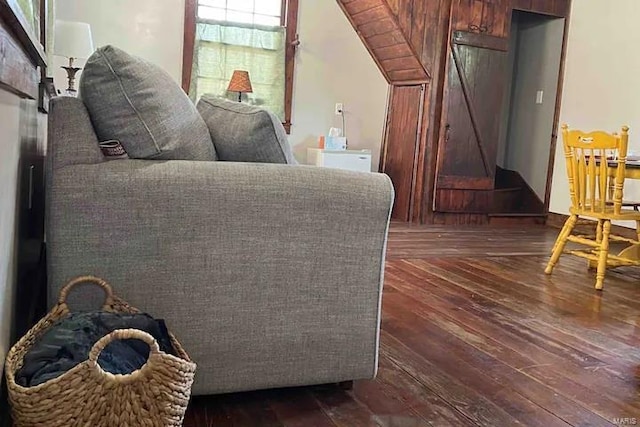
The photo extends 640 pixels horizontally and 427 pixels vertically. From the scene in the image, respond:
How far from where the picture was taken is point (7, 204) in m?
1.29

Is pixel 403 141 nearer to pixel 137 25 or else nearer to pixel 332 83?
pixel 332 83

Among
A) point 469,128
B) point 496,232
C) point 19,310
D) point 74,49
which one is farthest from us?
point 469,128

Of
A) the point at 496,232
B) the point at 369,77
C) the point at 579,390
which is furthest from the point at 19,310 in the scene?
the point at 369,77

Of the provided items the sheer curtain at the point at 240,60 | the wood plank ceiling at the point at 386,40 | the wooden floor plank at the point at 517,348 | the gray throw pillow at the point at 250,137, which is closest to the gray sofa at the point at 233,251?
the gray throw pillow at the point at 250,137

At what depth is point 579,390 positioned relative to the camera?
185 cm

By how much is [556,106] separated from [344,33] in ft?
7.59

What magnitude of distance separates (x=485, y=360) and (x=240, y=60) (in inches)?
186

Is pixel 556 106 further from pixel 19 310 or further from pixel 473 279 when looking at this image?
pixel 19 310

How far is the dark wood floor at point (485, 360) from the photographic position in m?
1.62

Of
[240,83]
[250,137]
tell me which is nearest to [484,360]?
[250,137]

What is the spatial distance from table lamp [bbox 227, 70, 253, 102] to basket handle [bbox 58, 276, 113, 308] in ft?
15.0

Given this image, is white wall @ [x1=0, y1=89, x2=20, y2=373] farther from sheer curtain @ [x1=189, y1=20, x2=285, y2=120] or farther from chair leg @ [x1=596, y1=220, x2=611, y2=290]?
sheer curtain @ [x1=189, y1=20, x2=285, y2=120]

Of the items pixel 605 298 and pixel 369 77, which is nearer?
pixel 605 298

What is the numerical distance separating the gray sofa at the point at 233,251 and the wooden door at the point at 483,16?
4.24 metres
